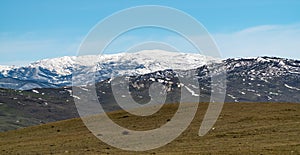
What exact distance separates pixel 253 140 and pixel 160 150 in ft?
30.3

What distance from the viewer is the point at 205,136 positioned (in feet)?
172

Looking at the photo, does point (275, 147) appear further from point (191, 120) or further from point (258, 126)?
point (191, 120)

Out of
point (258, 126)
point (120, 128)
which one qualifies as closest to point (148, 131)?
point (120, 128)

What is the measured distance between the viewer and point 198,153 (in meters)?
40.1

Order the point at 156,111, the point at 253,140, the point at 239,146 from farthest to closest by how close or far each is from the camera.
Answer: the point at 156,111 < the point at 253,140 < the point at 239,146

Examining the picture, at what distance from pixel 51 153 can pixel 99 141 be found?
793cm

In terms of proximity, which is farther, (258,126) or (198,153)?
(258,126)

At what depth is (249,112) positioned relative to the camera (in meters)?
67.4

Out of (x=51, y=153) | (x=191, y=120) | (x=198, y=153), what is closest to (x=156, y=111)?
(x=191, y=120)

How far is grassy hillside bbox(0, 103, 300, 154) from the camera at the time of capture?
43.5 meters

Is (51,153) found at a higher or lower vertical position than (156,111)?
lower

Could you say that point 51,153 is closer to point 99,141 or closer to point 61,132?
point 99,141

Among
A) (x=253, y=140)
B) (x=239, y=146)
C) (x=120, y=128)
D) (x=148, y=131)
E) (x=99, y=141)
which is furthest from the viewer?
(x=120, y=128)

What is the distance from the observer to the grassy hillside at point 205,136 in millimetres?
43469
